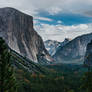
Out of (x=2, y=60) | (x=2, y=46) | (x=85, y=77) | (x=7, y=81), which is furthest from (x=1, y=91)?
(x=85, y=77)

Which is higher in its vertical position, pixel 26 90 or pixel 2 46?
pixel 2 46

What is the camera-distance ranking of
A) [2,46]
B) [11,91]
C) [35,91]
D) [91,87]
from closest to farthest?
[91,87]
[2,46]
[11,91]
[35,91]

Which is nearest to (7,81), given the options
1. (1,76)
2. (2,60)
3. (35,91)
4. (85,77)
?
(1,76)

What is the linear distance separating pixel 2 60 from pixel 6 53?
236cm

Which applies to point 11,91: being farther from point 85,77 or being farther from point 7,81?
point 85,77

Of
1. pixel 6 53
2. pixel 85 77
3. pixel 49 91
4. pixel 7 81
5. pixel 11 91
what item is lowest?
pixel 49 91

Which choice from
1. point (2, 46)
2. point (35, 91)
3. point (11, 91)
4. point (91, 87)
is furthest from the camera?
point (35, 91)

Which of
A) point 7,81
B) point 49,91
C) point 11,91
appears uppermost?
point 7,81

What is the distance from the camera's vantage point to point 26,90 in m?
196

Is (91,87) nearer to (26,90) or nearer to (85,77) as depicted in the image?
(85,77)

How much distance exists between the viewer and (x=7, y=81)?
5431cm

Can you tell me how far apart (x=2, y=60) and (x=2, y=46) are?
14.9 ft

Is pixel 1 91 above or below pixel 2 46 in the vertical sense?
below

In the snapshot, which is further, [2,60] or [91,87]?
[2,60]
